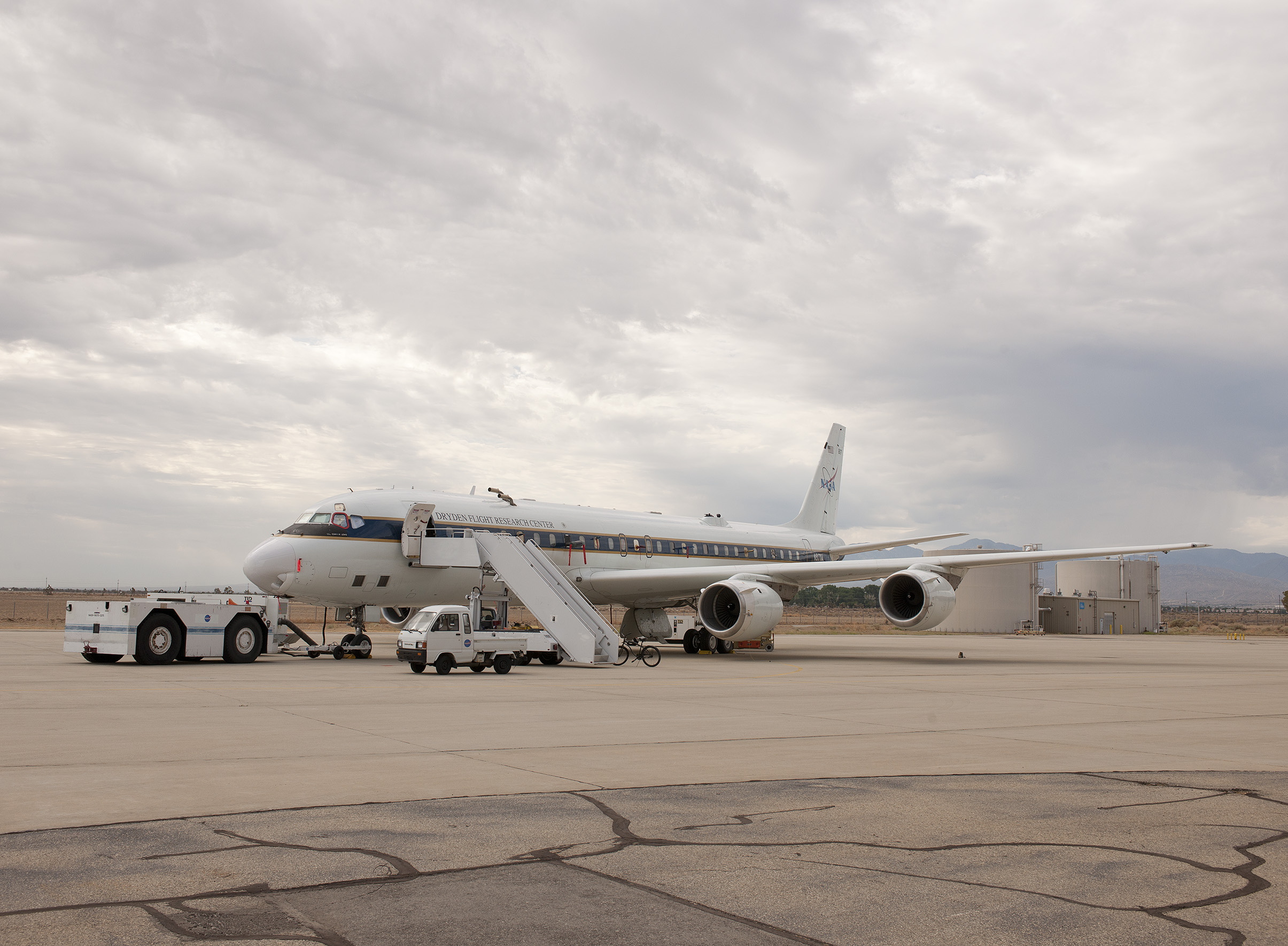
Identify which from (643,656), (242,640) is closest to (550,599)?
(643,656)

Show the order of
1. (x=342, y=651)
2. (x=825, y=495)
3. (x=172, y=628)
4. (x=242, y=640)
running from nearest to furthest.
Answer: (x=172, y=628), (x=242, y=640), (x=342, y=651), (x=825, y=495)

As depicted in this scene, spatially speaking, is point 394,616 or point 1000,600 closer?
point 394,616

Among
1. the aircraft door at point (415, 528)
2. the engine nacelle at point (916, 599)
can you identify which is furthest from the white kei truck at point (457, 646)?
the engine nacelle at point (916, 599)

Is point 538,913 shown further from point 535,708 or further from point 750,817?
point 535,708

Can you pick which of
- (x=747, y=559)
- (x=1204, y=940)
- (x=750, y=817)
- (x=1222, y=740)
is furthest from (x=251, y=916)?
(x=747, y=559)

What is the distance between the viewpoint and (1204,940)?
4.59 m

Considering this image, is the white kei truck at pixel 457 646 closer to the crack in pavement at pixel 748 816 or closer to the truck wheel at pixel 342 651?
the truck wheel at pixel 342 651

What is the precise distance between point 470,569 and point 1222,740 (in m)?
19.1

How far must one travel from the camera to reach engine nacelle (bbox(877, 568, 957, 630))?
26578mm

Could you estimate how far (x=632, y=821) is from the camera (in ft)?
22.6

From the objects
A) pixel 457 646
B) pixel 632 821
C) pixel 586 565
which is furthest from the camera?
pixel 586 565

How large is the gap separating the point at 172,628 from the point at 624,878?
2005cm

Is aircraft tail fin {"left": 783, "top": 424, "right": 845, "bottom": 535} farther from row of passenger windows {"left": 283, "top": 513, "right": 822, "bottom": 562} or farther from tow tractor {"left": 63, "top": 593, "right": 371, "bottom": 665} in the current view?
tow tractor {"left": 63, "top": 593, "right": 371, "bottom": 665}

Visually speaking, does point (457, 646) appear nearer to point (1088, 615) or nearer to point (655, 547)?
point (655, 547)
